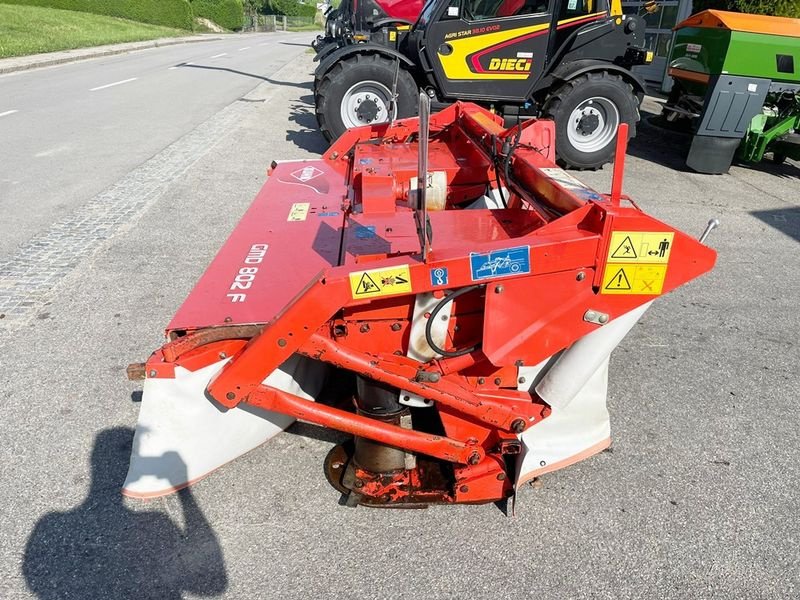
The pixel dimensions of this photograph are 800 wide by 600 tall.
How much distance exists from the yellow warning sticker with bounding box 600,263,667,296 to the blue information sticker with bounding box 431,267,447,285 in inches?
21.1

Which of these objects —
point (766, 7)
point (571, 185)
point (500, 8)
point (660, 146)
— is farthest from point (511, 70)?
point (766, 7)

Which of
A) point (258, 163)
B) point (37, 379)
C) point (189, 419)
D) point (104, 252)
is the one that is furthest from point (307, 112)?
point (189, 419)

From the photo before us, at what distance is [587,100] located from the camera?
6.80 m

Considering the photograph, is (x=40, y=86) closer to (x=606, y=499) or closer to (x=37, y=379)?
(x=37, y=379)

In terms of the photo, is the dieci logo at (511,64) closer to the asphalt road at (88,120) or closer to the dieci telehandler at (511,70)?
the dieci telehandler at (511,70)

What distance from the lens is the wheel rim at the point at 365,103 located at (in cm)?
669

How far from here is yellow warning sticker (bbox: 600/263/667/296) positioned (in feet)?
6.35

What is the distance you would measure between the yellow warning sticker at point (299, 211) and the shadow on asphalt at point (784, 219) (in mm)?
4493

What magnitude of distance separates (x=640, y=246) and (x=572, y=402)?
719 mm

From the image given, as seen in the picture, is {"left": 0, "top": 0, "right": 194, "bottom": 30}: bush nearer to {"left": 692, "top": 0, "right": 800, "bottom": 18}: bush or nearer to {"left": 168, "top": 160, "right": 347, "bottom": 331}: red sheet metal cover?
{"left": 692, "top": 0, "right": 800, "bottom": 18}: bush

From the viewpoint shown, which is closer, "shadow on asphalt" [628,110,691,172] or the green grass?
"shadow on asphalt" [628,110,691,172]

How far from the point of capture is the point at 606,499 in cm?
238

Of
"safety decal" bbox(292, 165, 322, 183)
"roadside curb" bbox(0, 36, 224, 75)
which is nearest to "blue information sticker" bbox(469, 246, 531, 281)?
"safety decal" bbox(292, 165, 322, 183)

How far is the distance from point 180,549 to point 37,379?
1419 millimetres
